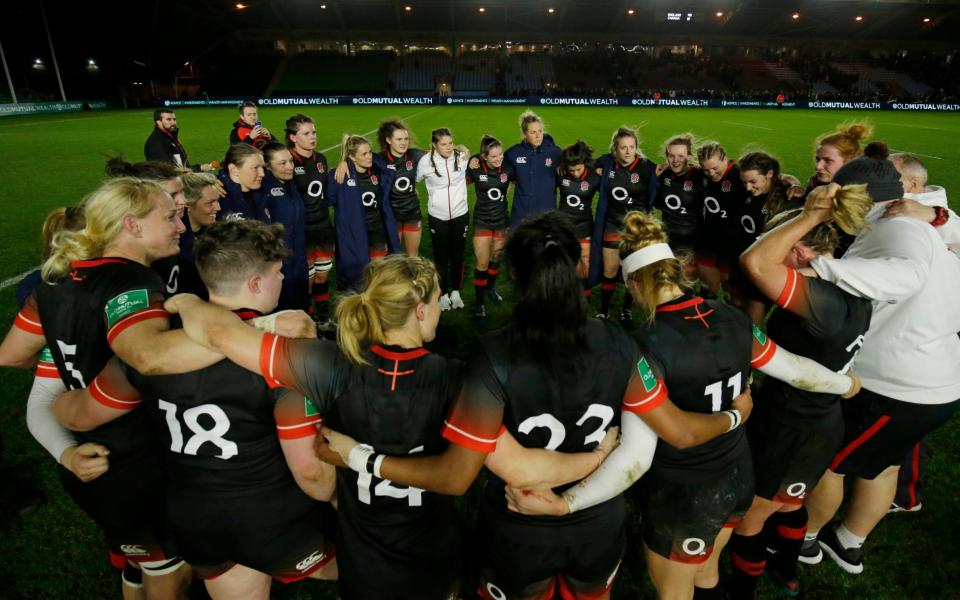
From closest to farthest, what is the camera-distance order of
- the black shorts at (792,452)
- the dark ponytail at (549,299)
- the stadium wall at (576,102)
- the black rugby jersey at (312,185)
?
the dark ponytail at (549,299) → the black shorts at (792,452) → the black rugby jersey at (312,185) → the stadium wall at (576,102)

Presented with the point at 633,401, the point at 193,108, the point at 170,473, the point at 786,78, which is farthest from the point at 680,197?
the point at 786,78

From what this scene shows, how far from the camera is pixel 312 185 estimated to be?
Answer: 21.5 feet

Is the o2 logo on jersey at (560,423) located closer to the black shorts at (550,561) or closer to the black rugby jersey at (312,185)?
the black shorts at (550,561)

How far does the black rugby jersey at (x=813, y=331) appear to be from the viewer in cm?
240

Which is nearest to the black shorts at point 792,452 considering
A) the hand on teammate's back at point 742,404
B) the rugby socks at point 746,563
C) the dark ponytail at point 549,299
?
the rugby socks at point 746,563

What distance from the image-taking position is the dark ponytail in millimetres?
1798

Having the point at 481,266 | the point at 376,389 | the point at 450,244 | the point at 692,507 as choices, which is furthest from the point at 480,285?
the point at 376,389

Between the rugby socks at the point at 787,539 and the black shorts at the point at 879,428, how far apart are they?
16.5 inches

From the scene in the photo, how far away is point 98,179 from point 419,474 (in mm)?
16318

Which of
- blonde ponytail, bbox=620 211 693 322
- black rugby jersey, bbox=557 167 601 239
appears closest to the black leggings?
black rugby jersey, bbox=557 167 601 239

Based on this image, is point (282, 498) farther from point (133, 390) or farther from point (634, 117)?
point (634, 117)

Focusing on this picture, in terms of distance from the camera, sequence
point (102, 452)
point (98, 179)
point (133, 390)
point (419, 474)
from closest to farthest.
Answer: point (419, 474), point (133, 390), point (102, 452), point (98, 179)

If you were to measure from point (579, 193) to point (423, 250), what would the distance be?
134 inches

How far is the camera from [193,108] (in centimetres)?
3772
